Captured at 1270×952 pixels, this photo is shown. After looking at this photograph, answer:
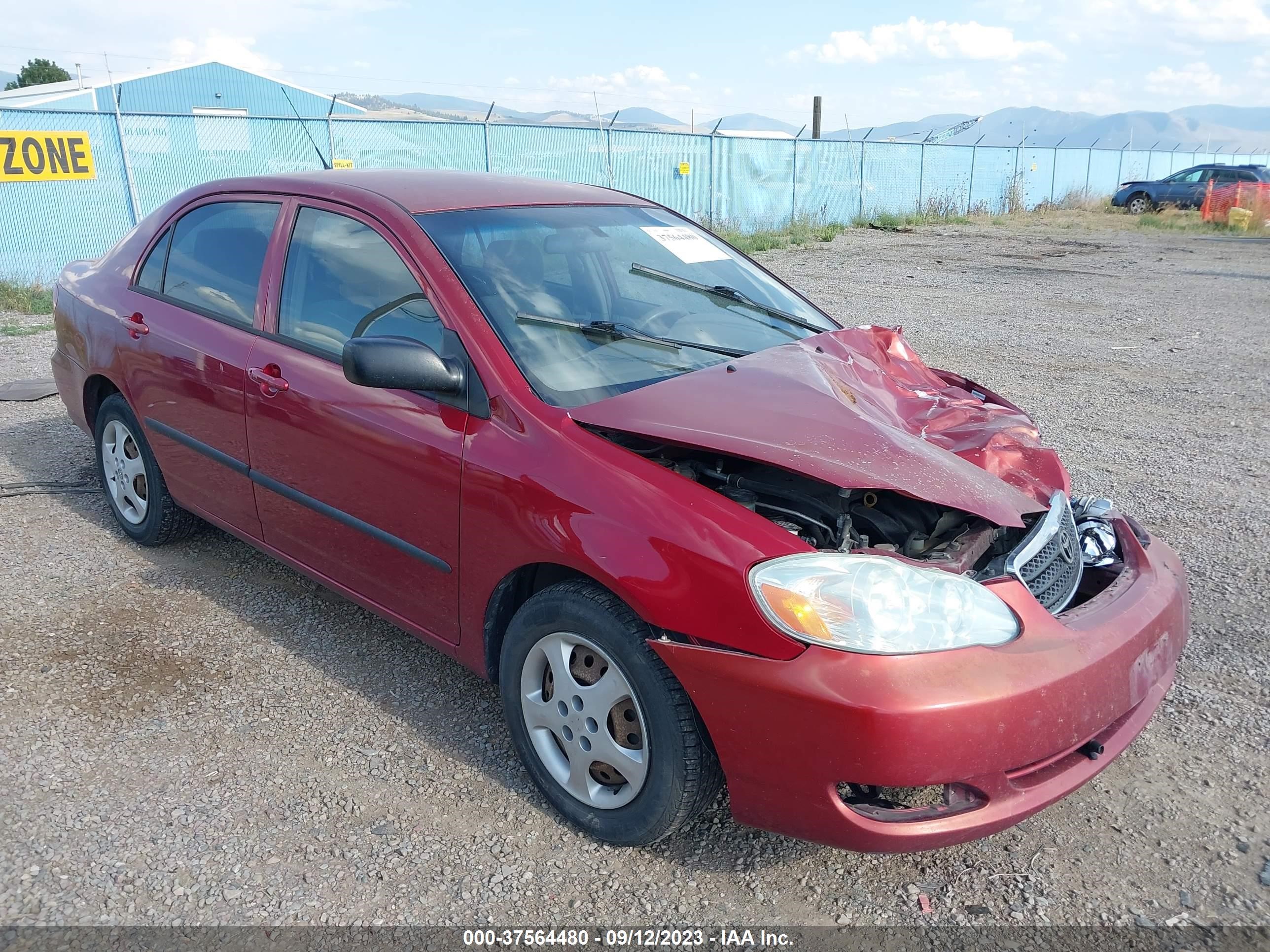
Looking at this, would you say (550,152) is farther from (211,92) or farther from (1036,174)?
(211,92)

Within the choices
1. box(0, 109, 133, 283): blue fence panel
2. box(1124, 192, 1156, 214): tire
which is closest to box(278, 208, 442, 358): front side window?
box(0, 109, 133, 283): blue fence panel

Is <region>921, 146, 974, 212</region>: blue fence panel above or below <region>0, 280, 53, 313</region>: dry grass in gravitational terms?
above

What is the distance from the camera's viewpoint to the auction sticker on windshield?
3.57 m

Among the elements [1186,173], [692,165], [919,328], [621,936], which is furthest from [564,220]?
[1186,173]

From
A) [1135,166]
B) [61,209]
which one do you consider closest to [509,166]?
[61,209]

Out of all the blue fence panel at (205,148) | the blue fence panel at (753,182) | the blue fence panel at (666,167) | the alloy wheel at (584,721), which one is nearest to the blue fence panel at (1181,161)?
the blue fence panel at (753,182)

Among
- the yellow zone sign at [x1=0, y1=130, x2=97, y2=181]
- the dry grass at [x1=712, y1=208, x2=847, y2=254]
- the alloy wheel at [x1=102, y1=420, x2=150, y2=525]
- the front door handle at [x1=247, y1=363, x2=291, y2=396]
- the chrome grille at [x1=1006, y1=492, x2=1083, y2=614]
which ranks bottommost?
the dry grass at [x1=712, y1=208, x2=847, y2=254]

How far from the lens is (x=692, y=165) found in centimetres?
2116

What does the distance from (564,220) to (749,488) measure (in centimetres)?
143

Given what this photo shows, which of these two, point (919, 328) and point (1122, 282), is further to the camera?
point (1122, 282)

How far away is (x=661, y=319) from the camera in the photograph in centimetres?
314

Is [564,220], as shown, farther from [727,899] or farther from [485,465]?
[727,899]

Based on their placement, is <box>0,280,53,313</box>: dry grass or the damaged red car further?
<box>0,280,53,313</box>: dry grass

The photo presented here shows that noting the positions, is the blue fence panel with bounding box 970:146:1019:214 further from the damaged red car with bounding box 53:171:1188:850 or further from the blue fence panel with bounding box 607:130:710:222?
the damaged red car with bounding box 53:171:1188:850
